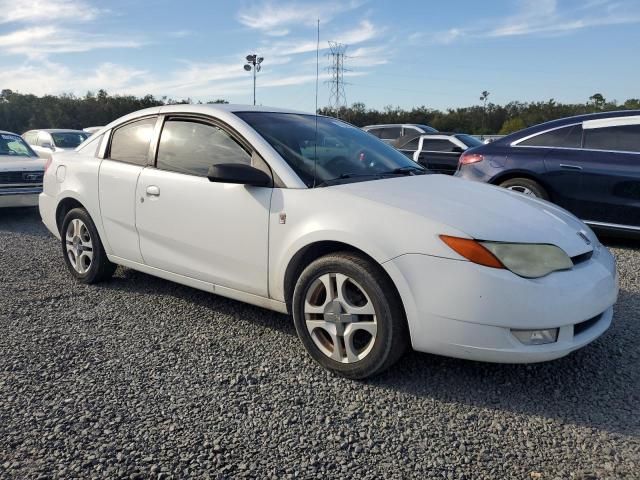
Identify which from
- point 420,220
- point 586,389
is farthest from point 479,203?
point 586,389

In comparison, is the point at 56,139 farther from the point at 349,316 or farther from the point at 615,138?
the point at 349,316

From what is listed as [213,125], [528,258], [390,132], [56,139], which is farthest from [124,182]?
[390,132]

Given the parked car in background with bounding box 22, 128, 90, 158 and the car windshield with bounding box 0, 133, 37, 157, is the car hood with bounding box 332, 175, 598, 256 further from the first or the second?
the parked car in background with bounding box 22, 128, 90, 158

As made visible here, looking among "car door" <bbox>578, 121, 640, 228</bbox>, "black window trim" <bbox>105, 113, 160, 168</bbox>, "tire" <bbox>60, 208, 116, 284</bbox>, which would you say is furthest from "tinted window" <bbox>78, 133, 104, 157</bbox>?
"car door" <bbox>578, 121, 640, 228</bbox>

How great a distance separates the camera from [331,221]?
297 centimetres

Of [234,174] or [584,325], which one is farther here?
[234,174]

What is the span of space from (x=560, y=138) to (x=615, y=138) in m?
0.59

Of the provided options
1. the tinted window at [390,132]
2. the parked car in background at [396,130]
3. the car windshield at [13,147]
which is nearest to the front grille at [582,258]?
the car windshield at [13,147]

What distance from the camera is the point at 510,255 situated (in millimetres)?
2664

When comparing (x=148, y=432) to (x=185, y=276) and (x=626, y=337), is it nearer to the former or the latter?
(x=185, y=276)

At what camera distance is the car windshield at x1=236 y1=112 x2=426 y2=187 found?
336cm

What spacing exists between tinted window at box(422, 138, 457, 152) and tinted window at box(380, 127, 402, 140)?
300 centimetres

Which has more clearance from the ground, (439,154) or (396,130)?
(396,130)

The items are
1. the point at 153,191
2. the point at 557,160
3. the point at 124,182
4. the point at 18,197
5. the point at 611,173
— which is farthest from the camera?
the point at 18,197
